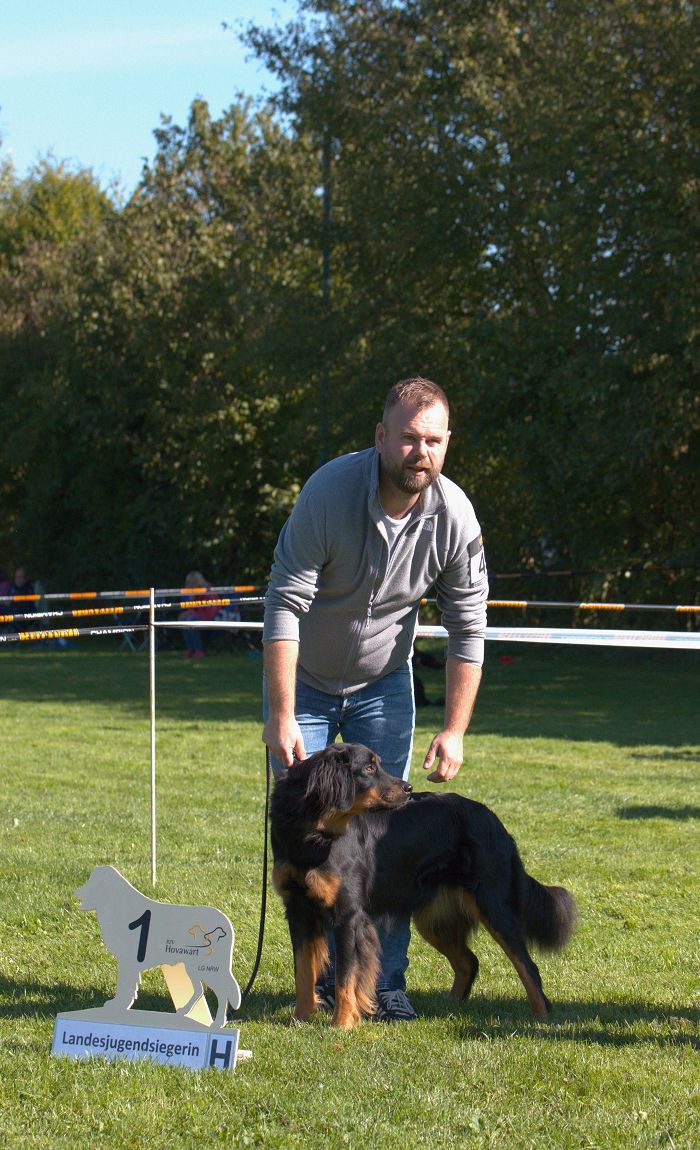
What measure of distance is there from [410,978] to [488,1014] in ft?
1.70

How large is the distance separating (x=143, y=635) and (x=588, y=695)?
11355mm

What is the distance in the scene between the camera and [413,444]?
364 centimetres

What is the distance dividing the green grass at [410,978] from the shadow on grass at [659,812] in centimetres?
3

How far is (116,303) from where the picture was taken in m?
27.2

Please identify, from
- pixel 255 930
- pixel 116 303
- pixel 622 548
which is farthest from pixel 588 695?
pixel 116 303

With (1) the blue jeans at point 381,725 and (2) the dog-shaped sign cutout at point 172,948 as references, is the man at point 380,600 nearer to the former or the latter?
(1) the blue jeans at point 381,725

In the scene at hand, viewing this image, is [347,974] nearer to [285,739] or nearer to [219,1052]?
[219,1052]

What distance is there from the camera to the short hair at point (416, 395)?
11.8 ft

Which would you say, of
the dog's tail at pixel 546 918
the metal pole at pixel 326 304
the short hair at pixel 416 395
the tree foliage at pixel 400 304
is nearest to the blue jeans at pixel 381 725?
the dog's tail at pixel 546 918

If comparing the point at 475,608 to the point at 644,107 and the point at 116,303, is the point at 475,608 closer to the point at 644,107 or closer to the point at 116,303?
the point at 644,107

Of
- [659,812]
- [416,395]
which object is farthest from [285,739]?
[659,812]

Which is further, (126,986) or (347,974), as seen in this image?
(347,974)

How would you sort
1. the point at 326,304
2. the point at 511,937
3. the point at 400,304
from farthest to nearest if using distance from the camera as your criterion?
the point at 326,304 < the point at 400,304 < the point at 511,937

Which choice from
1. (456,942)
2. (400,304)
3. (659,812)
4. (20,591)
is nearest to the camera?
(456,942)
